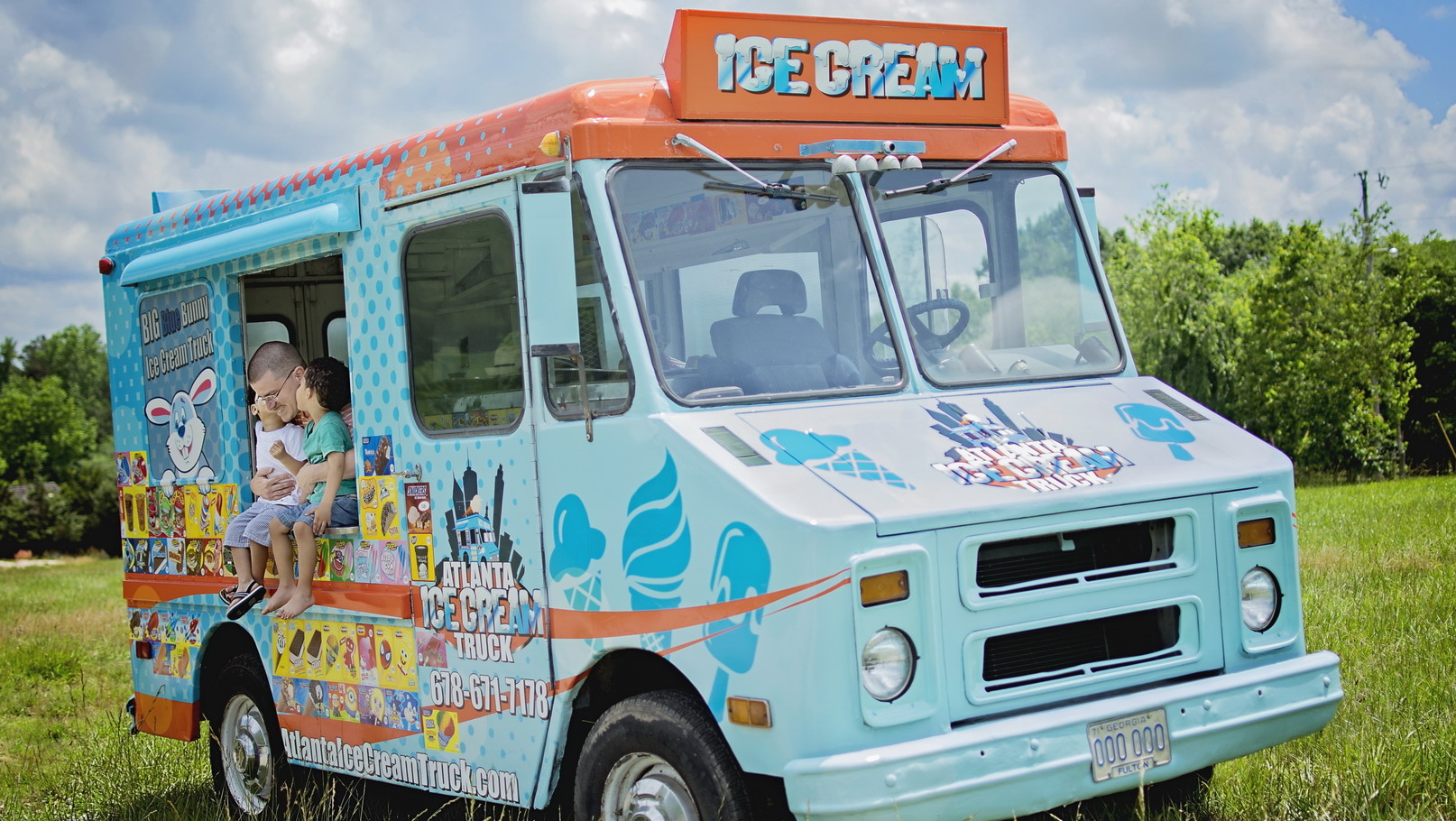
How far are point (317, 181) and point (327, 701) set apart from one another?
7.64 ft

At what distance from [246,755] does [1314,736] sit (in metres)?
5.04

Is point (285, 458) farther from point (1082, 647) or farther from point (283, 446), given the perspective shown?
point (1082, 647)

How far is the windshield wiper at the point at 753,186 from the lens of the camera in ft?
16.4

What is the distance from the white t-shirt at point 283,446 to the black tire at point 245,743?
1.03 meters

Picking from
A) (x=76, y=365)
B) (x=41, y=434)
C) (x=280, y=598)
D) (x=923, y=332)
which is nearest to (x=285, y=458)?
(x=280, y=598)

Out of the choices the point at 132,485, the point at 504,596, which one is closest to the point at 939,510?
the point at 504,596

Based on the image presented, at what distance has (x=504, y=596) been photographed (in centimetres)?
528

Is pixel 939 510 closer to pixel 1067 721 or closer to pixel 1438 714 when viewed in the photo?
pixel 1067 721

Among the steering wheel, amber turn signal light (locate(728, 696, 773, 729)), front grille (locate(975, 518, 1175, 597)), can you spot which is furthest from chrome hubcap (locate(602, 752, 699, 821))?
the steering wheel

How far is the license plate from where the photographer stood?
427 centimetres

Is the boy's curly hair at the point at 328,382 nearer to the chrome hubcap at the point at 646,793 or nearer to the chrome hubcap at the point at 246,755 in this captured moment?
the chrome hubcap at the point at 246,755

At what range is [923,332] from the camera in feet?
17.4

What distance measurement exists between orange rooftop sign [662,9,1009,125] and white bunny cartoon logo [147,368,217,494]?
333 cm

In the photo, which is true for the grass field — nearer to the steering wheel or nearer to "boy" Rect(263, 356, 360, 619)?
"boy" Rect(263, 356, 360, 619)
